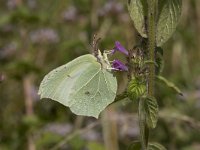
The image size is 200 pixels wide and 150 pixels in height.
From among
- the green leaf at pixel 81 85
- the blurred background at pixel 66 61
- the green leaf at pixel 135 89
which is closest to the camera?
the green leaf at pixel 135 89

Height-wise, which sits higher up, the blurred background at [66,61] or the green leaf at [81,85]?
the green leaf at [81,85]

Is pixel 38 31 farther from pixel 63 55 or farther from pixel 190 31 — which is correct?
pixel 190 31

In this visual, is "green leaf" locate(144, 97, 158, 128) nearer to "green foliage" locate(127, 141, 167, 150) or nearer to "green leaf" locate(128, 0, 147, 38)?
"green foliage" locate(127, 141, 167, 150)

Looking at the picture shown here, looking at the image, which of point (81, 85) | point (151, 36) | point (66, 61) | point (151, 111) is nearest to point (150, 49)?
point (151, 36)

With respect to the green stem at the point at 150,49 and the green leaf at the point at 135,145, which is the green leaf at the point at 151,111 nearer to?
the green stem at the point at 150,49

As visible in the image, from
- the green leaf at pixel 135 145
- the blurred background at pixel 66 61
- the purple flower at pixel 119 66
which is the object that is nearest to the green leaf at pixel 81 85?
the purple flower at pixel 119 66

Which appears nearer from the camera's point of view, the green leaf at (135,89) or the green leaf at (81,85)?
the green leaf at (135,89)

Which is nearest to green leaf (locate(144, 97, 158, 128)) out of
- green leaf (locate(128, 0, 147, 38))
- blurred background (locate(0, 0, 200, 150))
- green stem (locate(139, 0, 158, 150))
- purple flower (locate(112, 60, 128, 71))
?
green stem (locate(139, 0, 158, 150))
